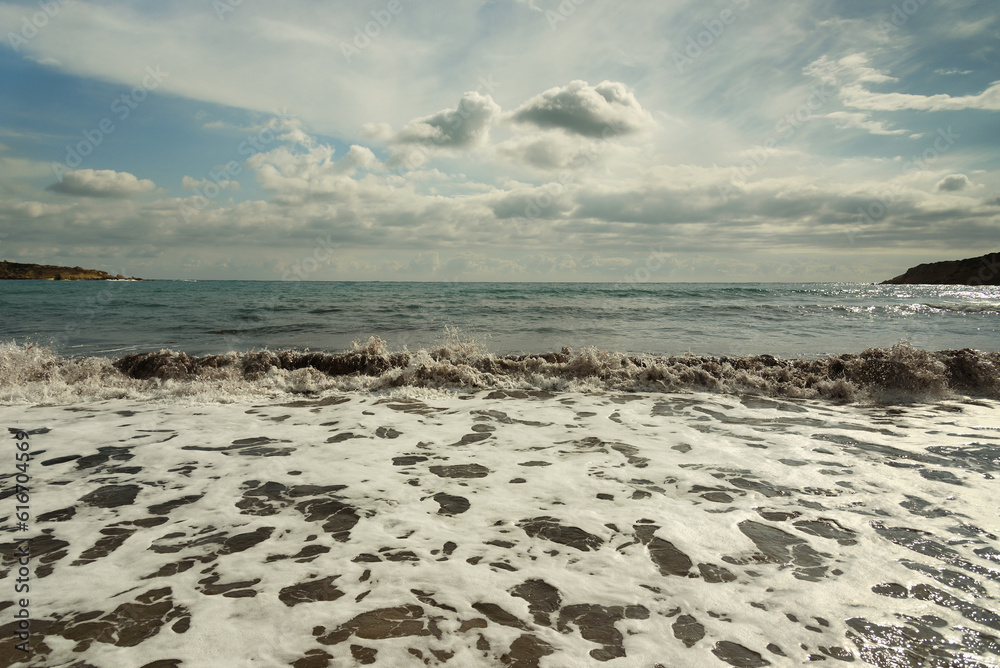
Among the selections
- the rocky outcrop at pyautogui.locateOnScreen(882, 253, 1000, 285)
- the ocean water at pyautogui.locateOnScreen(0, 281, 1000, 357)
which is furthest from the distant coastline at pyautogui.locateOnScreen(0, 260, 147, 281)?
the rocky outcrop at pyautogui.locateOnScreen(882, 253, 1000, 285)

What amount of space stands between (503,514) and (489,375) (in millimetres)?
4740

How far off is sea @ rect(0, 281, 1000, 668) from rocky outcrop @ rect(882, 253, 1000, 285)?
88385mm

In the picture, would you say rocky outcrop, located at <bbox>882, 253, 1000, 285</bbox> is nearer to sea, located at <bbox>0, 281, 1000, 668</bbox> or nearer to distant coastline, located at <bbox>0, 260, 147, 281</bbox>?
sea, located at <bbox>0, 281, 1000, 668</bbox>

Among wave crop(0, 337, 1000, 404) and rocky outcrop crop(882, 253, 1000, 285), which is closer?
wave crop(0, 337, 1000, 404)

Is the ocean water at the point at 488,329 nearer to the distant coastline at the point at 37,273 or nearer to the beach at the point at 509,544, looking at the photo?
the beach at the point at 509,544

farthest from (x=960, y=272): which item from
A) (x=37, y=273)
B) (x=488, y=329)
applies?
(x=37, y=273)

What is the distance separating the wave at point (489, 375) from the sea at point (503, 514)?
55 millimetres

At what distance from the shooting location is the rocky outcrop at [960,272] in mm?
67812

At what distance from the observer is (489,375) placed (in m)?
8.34

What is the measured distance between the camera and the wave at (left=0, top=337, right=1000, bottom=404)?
24.5 feet

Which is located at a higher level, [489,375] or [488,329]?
[488,329]

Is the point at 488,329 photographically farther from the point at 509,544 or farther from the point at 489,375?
the point at 509,544

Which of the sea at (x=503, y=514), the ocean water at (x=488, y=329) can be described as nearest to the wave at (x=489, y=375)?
the sea at (x=503, y=514)

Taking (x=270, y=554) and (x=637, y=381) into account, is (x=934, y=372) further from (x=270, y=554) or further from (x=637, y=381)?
(x=270, y=554)
